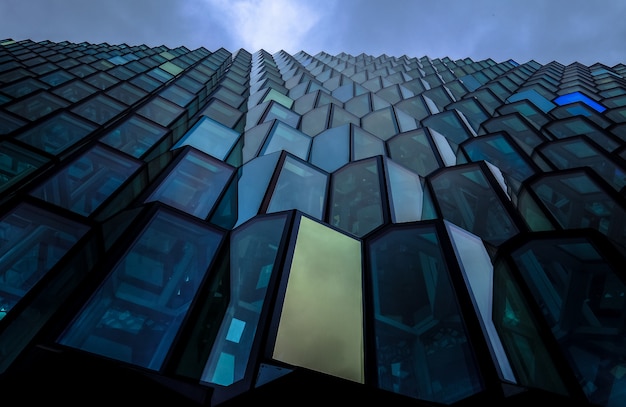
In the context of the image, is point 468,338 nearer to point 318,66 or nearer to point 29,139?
point 29,139

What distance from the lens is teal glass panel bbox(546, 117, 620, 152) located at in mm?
15484

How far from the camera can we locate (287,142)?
1523 centimetres

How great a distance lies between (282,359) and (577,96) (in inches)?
1343

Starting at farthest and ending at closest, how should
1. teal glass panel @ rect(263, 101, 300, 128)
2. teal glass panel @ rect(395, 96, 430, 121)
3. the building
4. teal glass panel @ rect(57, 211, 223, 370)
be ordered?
teal glass panel @ rect(395, 96, 430, 121) → teal glass panel @ rect(263, 101, 300, 128) → teal glass panel @ rect(57, 211, 223, 370) → the building

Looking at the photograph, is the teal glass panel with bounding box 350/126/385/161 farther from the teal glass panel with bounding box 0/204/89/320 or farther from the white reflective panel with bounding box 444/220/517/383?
the teal glass panel with bounding box 0/204/89/320

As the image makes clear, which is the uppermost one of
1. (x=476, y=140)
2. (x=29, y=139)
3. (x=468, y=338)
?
(x=476, y=140)

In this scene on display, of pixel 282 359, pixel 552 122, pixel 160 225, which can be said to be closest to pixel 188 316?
pixel 282 359

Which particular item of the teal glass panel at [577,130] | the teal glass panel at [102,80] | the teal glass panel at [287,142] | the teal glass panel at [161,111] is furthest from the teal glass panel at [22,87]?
the teal glass panel at [577,130]

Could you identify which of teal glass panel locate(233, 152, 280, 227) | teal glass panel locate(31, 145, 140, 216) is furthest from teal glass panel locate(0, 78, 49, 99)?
teal glass panel locate(233, 152, 280, 227)

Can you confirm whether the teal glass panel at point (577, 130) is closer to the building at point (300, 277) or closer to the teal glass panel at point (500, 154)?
the building at point (300, 277)

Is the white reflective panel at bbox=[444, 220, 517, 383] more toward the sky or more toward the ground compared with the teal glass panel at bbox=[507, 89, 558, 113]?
more toward the ground

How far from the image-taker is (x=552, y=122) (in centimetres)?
1834

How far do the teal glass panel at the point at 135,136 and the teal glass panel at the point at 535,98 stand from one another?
88.1ft

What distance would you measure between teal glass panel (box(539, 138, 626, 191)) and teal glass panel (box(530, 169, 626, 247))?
9.80 feet
